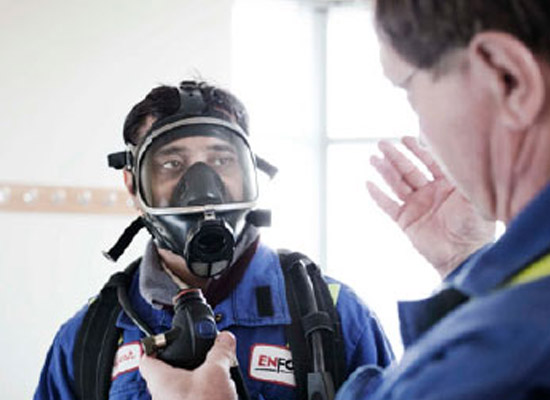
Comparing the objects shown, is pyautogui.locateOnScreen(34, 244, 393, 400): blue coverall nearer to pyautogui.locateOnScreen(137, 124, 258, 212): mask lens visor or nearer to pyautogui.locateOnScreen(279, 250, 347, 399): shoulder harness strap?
pyautogui.locateOnScreen(279, 250, 347, 399): shoulder harness strap

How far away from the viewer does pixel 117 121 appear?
3414 millimetres

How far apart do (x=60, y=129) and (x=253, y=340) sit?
212cm

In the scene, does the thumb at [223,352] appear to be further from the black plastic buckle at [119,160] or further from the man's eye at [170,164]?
the black plastic buckle at [119,160]

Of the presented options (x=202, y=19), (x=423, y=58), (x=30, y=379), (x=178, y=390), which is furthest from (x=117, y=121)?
(x=423, y=58)

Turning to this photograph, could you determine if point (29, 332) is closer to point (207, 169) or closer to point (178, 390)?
point (207, 169)

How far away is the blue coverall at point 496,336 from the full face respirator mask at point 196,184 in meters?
0.87

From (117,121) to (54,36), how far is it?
1.71 feet

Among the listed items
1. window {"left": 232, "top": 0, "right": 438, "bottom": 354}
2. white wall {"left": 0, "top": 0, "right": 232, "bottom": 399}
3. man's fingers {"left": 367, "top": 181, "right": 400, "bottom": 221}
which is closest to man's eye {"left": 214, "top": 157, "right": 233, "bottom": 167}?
man's fingers {"left": 367, "top": 181, "right": 400, "bottom": 221}

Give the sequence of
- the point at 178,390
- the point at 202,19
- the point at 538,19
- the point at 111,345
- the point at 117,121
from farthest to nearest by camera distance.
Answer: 1. the point at 202,19
2. the point at 117,121
3. the point at 111,345
4. the point at 178,390
5. the point at 538,19

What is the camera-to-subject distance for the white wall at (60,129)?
10.3ft

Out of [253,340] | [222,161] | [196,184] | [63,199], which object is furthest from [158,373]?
[63,199]

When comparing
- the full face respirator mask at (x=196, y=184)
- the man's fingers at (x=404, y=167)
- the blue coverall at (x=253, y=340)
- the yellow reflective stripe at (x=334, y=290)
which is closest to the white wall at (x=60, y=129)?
the blue coverall at (x=253, y=340)

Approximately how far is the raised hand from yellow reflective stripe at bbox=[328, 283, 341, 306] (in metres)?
0.44

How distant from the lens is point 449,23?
692 mm
